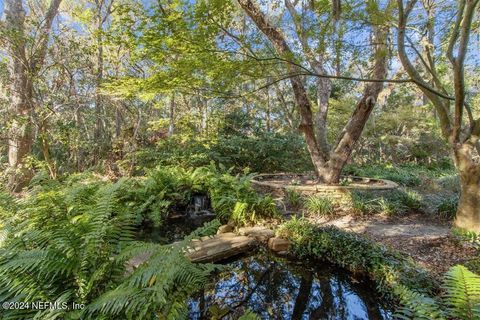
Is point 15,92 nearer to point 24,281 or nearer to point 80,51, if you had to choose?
point 80,51

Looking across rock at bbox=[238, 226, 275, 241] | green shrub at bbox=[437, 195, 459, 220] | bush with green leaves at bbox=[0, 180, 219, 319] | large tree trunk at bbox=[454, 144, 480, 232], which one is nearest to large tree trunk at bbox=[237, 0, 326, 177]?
green shrub at bbox=[437, 195, 459, 220]

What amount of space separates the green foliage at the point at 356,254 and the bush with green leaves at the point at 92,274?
1.86 meters

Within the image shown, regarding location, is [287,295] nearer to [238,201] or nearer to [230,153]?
[238,201]

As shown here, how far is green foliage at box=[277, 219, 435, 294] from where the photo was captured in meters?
2.60

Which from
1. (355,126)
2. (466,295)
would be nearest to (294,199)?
(355,126)

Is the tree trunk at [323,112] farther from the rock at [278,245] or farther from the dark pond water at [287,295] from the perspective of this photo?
the dark pond water at [287,295]

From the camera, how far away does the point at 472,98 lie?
37.0ft

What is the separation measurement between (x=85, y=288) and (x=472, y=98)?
14.7m

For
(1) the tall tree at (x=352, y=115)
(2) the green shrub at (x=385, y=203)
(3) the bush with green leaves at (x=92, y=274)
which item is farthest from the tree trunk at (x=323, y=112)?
(3) the bush with green leaves at (x=92, y=274)

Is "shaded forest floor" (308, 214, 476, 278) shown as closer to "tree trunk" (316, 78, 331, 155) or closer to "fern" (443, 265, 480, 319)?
"fern" (443, 265, 480, 319)

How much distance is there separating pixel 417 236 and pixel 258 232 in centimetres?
216

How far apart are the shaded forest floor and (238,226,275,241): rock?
2.98 feet

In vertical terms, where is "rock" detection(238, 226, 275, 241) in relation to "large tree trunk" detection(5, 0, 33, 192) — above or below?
below

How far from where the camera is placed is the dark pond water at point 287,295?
8.41 ft
